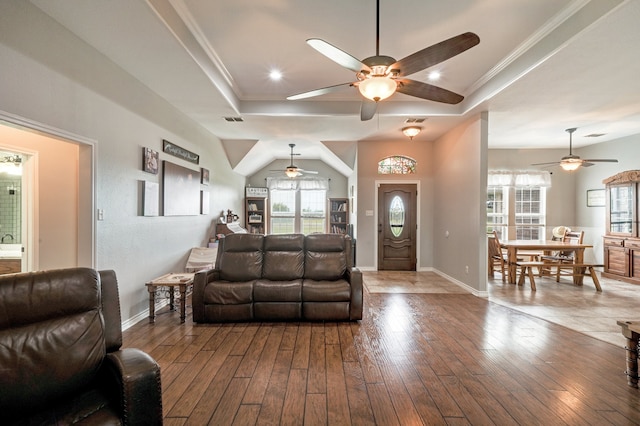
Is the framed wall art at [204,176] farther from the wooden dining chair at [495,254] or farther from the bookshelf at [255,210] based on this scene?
the wooden dining chair at [495,254]

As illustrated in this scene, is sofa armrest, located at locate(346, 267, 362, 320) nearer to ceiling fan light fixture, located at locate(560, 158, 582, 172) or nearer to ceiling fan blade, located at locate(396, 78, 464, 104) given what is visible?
ceiling fan blade, located at locate(396, 78, 464, 104)

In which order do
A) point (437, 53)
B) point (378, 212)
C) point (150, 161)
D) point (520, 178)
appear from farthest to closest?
point (520, 178), point (378, 212), point (150, 161), point (437, 53)

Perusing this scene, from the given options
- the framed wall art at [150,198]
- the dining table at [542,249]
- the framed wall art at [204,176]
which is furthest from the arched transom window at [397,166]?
the framed wall art at [150,198]

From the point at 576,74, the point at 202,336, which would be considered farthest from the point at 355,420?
the point at 576,74

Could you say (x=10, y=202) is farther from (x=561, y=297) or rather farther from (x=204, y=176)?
(x=561, y=297)

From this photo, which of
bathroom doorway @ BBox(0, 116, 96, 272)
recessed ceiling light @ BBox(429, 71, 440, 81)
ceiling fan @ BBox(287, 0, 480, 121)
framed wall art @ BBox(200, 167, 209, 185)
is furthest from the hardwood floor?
recessed ceiling light @ BBox(429, 71, 440, 81)

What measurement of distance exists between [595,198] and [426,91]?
6.86m

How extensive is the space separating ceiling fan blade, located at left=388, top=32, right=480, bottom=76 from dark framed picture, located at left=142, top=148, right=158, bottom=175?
3.09m

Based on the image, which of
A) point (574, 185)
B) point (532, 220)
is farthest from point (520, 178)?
point (574, 185)

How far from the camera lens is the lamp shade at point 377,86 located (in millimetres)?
2443

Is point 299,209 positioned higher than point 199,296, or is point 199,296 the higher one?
point 299,209

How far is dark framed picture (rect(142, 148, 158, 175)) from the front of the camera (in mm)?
3793

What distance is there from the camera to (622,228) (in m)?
5.91

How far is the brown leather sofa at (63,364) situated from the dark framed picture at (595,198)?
8.95m
